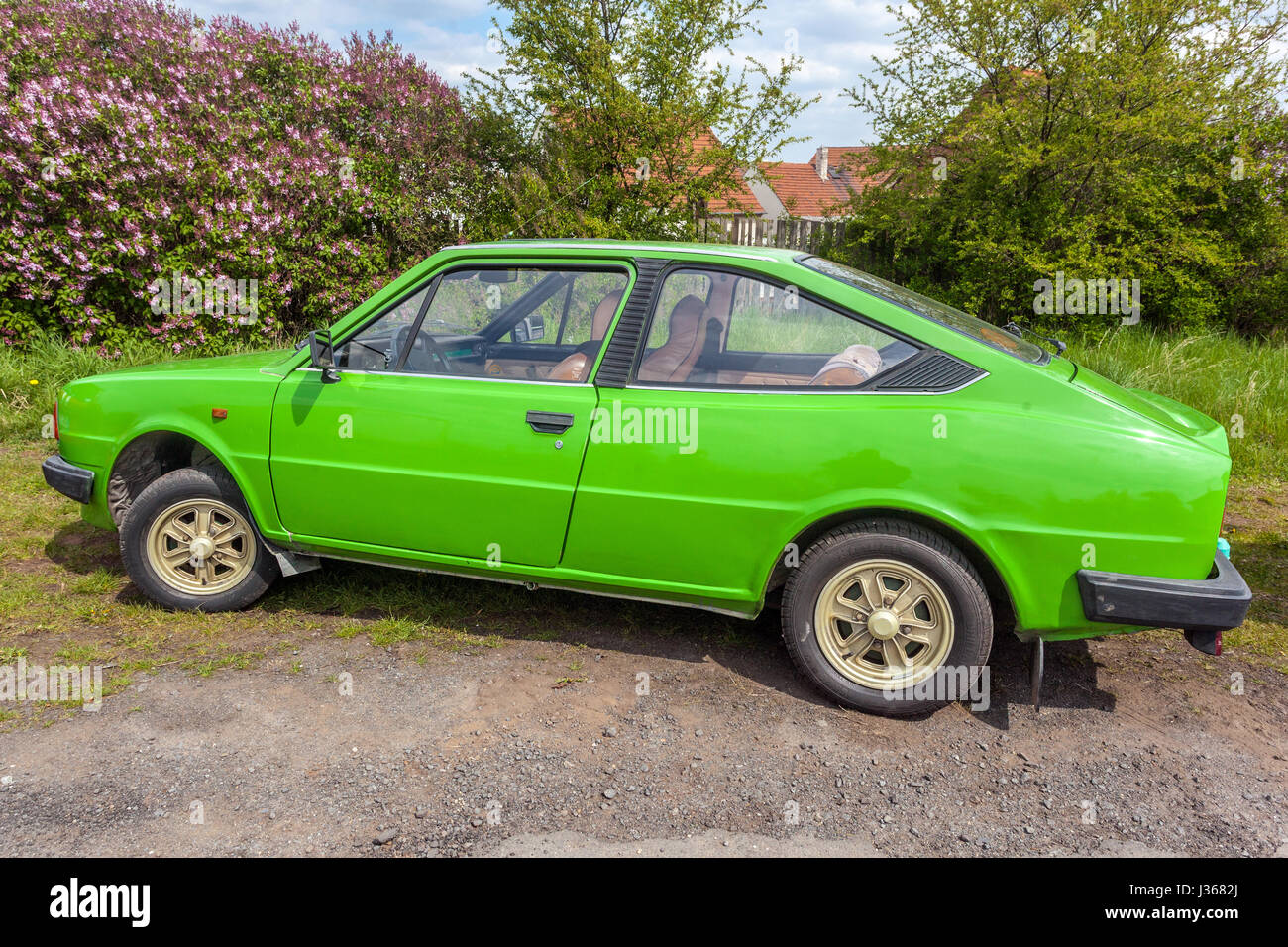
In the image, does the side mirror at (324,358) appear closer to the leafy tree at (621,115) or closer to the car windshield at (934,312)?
the car windshield at (934,312)

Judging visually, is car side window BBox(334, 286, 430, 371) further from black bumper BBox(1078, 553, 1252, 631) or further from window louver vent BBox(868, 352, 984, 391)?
black bumper BBox(1078, 553, 1252, 631)

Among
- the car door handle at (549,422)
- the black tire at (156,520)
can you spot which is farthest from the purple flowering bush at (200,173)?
the car door handle at (549,422)

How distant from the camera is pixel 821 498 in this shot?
3.18 metres

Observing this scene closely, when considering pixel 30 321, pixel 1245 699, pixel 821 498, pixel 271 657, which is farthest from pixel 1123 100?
pixel 30 321

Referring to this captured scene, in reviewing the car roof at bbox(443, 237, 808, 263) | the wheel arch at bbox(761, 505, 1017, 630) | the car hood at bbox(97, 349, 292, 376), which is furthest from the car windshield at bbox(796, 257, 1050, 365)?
the car hood at bbox(97, 349, 292, 376)

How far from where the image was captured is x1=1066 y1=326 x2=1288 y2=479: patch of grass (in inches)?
271

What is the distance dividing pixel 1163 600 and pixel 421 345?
10.0 ft

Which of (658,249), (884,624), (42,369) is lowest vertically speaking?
(884,624)

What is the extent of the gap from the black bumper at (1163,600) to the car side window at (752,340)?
1080mm

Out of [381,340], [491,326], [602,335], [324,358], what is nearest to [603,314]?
[602,335]

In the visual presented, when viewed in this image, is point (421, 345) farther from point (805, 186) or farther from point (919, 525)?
point (805, 186)

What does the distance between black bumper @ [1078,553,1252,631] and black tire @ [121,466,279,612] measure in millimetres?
3520

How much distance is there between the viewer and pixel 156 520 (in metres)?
3.99

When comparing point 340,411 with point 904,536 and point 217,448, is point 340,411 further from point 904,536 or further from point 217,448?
point 904,536
